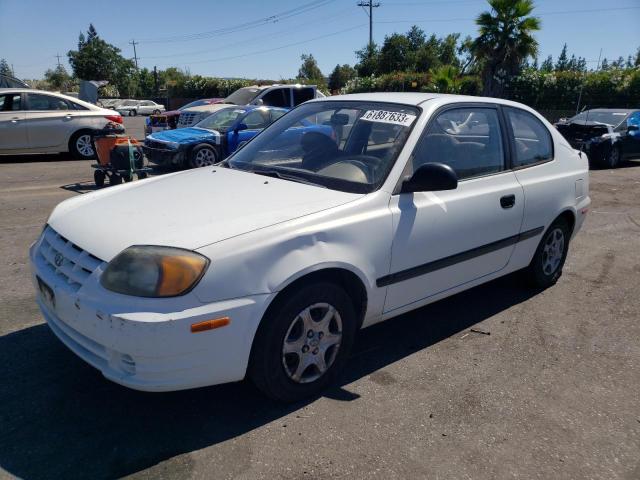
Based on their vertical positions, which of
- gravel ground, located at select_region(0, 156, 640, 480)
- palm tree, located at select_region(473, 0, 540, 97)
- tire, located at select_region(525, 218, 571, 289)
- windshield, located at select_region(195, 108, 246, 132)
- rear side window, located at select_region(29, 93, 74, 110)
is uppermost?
palm tree, located at select_region(473, 0, 540, 97)

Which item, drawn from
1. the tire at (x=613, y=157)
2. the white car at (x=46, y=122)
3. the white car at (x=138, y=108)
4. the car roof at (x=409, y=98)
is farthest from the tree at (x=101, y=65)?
the car roof at (x=409, y=98)

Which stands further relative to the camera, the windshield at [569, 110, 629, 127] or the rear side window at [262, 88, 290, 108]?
the rear side window at [262, 88, 290, 108]

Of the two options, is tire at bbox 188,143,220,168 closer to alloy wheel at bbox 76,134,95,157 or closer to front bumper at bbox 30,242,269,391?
alloy wheel at bbox 76,134,95,157

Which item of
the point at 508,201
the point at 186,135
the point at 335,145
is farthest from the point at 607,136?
the point at 335,145

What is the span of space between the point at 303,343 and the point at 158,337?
80 centimetres

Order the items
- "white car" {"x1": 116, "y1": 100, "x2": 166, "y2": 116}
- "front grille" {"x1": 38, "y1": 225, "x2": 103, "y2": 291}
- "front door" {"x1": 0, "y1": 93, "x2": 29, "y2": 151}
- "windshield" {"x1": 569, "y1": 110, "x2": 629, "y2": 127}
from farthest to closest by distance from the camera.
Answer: "white car" {"x1": 116, "y1": 100, "x2": 166, "y2": 116} → "windshield" {"x1": 569, "y1": 110, "x2": 629, "y2": 127} → "front door" {"x1": 0, "y1": 93, "x2": 29, "y2": 151} → "front grille" {"x1": 38, "y1": 225, "x2": 103, "y2": 291}

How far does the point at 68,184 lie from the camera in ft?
29.6

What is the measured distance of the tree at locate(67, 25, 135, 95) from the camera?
65375 mm

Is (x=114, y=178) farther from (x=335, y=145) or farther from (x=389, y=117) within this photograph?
(x=389, y=117)

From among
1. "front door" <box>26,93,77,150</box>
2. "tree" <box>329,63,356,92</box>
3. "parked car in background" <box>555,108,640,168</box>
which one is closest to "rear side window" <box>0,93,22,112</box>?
"front door" <box>26,93,77,150</box>

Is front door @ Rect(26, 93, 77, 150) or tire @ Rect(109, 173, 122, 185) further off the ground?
front door @ Rect(26, 93, 77, 150)

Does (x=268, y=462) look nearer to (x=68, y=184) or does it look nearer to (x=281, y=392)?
(x=281, y=392)

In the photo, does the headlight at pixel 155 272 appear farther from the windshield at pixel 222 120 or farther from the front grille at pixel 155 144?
the windshield at pixel 222 120

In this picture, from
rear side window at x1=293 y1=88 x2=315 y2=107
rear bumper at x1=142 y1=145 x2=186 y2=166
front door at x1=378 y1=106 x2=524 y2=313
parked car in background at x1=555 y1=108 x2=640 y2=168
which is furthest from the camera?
rear side window at x1=293 y1=88 x2=315 y2=107
